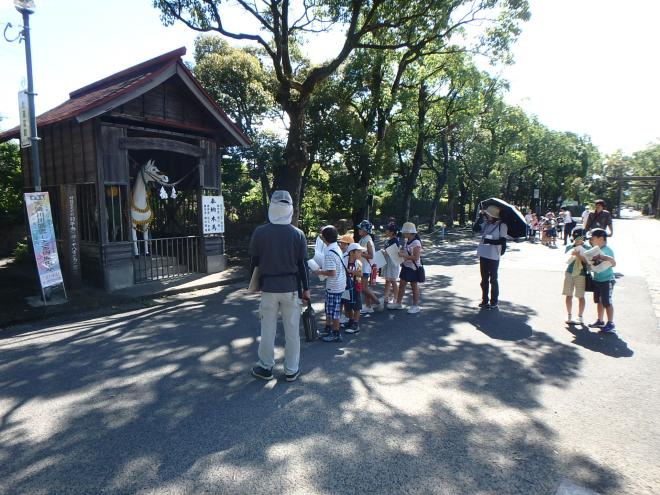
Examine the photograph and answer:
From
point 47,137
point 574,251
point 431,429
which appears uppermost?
point 47,137

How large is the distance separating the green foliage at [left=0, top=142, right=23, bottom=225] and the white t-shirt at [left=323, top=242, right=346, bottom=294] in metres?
14.7

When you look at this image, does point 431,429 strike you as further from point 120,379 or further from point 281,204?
point 120,379

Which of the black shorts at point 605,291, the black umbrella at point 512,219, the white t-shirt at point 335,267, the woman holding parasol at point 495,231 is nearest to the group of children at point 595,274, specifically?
the black shorts at point 605,291

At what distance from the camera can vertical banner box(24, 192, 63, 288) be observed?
7.68m

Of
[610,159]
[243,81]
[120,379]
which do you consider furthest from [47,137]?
[610,159]

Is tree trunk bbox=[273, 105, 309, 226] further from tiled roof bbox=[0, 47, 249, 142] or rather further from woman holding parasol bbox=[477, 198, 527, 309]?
woman holding parasol bbox=[477, 198, 527, 309]

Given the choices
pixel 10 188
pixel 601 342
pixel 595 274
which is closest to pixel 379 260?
pixel 595 274

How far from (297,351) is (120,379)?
6.46ft

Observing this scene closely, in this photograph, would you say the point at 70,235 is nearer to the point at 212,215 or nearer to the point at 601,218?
the point at 212,215

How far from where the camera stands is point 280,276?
4418mm

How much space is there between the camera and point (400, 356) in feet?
17.5

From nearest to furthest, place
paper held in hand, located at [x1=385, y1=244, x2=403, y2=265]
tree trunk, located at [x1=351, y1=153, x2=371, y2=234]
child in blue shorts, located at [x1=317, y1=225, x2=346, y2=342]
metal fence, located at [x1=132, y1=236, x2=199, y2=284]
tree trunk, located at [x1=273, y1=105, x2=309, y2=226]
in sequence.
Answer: child in blue shorts, located at [x1=317, y1=225, x2=346, y2=342] < paper held in hand, located at [x1=385, y1=244, x2=403, y2=265] < metal fence, located at [x1=132, y1=236, x2=199, y2=284] < tree trunk, located at [x1=273, y1=105, x2=309, y2=226] < tree trunk, located at [x1=351, y1=153, x2=371, y2=234]

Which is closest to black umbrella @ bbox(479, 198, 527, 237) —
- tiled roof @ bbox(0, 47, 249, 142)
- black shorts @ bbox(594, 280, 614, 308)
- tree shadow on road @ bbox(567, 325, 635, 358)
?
A: black shorts @ bbox(594, 280, 614, 308)

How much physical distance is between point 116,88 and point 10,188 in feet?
30.2
